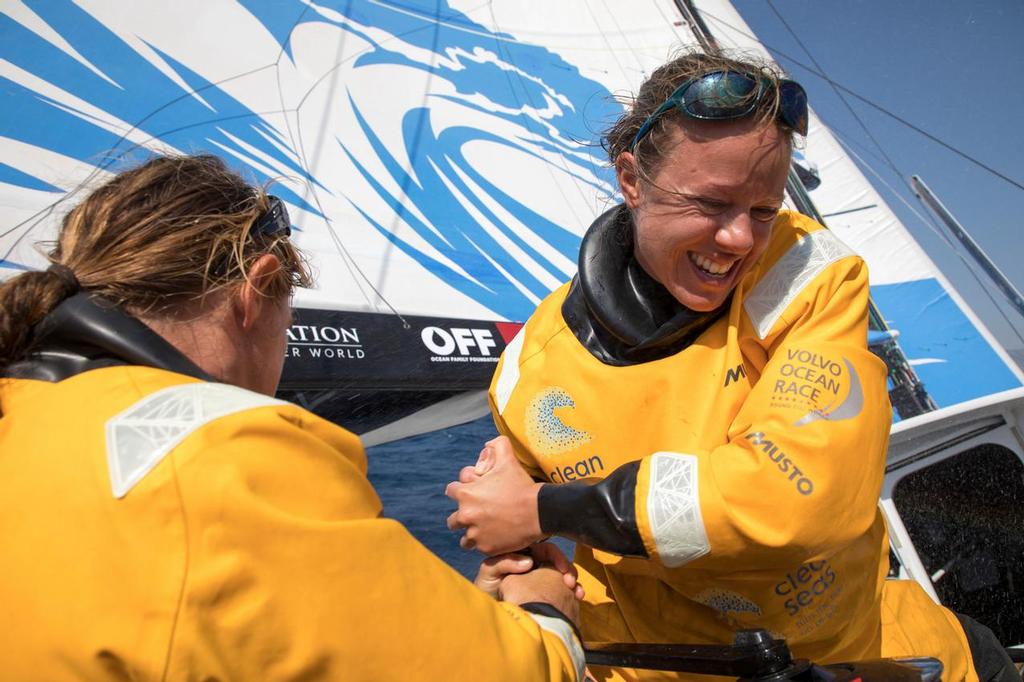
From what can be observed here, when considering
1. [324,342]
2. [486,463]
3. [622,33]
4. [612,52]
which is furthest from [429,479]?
[486,463]

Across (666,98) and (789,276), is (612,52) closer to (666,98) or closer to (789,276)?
(666,98)

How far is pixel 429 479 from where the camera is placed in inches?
184

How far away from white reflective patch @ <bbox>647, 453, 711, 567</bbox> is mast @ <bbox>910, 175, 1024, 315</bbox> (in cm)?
305

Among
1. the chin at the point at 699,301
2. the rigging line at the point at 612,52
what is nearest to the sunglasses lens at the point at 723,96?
the chin at the point at 699,301

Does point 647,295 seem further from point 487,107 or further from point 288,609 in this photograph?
point 487,107

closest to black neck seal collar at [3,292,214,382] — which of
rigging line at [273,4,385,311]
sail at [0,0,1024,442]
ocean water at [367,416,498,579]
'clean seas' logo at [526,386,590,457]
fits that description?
'clean seas' logo at [526,386,590,457]

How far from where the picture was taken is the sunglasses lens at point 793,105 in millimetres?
1106

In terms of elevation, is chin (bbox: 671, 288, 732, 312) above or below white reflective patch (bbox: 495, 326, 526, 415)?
above

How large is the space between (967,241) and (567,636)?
3639 mm

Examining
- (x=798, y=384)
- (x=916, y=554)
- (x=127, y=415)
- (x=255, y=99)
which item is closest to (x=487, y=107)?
(x=255, y=99)

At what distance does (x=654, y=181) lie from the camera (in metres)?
1.19

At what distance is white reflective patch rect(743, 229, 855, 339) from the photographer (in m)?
1.13

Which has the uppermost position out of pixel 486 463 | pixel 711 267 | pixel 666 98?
pixel 666 98

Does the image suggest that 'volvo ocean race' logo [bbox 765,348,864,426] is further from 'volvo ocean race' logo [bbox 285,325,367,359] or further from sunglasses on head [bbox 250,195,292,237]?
'volvo ocean race' logo [bbox 285,325,367,359]
